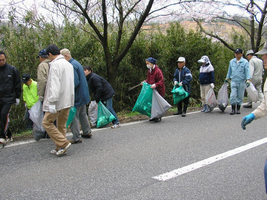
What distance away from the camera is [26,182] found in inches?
153

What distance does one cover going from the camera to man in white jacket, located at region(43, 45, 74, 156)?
15.4 feet

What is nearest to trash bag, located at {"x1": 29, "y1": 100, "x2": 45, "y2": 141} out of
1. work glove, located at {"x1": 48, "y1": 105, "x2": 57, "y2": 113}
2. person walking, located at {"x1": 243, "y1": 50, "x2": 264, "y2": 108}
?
work glove, located at {"x1": 48, "y1": 105, "x2": 57, "y2": 113}

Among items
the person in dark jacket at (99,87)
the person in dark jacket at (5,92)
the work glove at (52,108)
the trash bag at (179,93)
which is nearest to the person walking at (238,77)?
the trash bag at (179,93)

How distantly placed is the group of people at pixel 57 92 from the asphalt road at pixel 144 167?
403mm

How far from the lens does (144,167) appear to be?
436cm

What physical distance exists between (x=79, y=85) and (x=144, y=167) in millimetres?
2244

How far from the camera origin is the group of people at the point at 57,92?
4824mm

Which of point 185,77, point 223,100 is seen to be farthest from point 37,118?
point 223,100

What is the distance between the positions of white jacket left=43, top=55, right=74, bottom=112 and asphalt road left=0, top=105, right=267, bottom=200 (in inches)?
37.3

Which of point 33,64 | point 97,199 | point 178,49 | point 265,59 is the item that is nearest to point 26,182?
point 97,199

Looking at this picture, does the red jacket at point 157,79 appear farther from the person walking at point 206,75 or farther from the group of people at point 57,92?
the person walking at point 206,75

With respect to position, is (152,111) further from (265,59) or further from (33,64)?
(265,59)

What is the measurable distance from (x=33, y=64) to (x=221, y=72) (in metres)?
9.86

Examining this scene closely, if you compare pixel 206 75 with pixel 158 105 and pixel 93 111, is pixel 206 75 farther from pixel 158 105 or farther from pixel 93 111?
pixel 93 111
